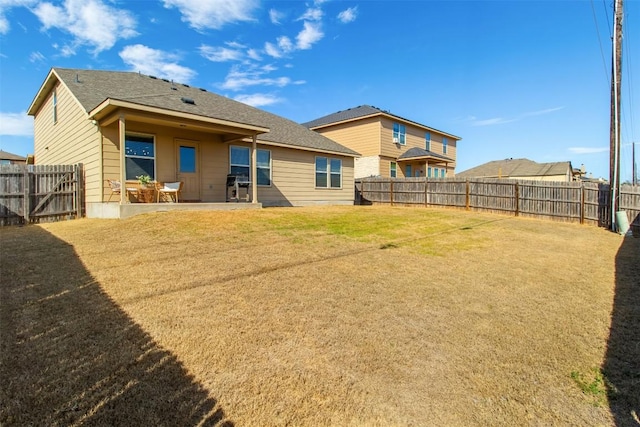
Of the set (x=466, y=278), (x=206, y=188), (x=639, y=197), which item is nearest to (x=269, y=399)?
(x=466, y=278)

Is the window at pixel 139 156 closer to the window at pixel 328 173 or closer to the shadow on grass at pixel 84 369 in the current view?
the shadow on grass at pixel 84 369

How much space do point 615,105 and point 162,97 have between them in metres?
15.3

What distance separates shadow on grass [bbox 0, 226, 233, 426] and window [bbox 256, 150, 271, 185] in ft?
32.5

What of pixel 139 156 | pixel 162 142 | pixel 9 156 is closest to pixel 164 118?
pixel 162 142

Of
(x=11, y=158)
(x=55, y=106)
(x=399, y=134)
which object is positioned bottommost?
(x=55, y=106)

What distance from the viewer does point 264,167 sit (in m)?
13.8

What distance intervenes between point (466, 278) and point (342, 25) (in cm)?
1459

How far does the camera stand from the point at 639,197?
11.0m

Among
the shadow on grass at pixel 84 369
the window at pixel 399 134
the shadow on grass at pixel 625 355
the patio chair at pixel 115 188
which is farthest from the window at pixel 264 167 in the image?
the window at pixel 399 134

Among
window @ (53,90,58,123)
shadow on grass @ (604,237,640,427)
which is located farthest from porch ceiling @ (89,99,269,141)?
shadow on grass @ (604,237,640,427)

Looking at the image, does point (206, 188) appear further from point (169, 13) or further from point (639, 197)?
point (639, 197)

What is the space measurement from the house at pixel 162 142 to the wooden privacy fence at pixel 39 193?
0.46m

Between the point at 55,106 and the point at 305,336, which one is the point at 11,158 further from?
the point at 305,336

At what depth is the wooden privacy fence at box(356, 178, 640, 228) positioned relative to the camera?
1223cm
